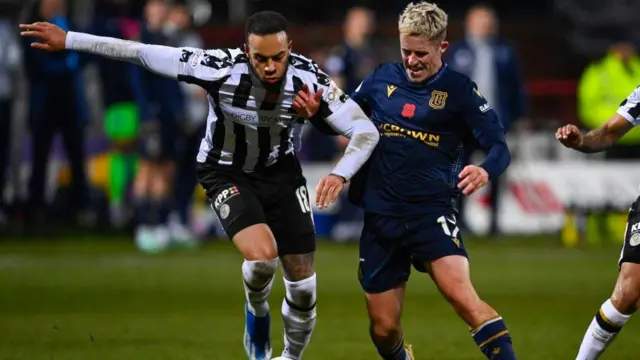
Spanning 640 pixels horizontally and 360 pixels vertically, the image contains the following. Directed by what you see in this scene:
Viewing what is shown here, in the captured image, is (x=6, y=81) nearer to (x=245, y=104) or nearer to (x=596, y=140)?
(x=245, y=104)

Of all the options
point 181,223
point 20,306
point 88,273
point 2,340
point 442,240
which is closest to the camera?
point 442,240

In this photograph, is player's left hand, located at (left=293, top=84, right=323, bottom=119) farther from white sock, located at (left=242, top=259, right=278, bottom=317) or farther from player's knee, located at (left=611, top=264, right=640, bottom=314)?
player's knee, located at (left=611, top=264, right=640, bottom=314)

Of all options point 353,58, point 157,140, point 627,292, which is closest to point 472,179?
point 627,292

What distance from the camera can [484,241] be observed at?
17234 millimetres

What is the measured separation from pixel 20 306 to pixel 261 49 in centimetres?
461

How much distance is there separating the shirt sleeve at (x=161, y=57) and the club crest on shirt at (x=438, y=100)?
4.01 ft

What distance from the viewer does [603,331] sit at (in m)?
7.73

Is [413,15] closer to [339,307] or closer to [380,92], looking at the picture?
[380,92]

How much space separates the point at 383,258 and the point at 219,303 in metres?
4.39

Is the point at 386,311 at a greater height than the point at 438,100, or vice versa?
the point at 438,100

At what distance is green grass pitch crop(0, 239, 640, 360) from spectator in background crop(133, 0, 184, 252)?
19.6 inches

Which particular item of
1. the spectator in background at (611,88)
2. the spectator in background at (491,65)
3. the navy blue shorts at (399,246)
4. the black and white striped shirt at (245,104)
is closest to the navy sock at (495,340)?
the navy blue shorts at (399,246)

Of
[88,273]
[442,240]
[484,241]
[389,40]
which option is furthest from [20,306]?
[389,40]

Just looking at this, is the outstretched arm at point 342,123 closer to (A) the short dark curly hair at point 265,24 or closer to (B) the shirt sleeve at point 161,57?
(A) the short dark curly hair at point 265,24
